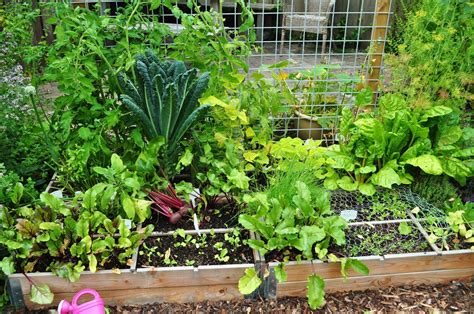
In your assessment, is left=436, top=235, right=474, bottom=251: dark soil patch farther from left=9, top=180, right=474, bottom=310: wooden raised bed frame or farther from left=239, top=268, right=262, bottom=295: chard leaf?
left=239, top=268, right=262, bottom=295: chard leaf

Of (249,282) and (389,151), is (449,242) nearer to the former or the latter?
(389,151)

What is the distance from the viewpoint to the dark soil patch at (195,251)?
2.26 metres

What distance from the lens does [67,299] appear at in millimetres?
2188

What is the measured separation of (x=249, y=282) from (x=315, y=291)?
311 millimetres

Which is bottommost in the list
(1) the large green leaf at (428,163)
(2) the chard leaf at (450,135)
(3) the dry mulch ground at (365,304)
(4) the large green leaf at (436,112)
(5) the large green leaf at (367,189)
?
(3) the dry mulch ground at (365,304)

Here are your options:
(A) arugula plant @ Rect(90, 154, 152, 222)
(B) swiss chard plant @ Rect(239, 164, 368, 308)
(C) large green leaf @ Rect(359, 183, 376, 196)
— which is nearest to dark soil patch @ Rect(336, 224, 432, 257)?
(B) swiss chard plant @ Rect(239, 164, 368, 308)

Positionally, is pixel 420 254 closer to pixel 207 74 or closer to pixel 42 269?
pixel 207 74

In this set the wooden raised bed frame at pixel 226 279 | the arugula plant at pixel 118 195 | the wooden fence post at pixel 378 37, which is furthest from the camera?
the wooden fence post at pixel 378 37

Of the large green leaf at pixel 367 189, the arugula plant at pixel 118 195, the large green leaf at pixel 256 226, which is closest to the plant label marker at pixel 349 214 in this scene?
the large green leaf at pixel 367 189

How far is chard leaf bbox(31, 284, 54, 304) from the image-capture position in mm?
2055

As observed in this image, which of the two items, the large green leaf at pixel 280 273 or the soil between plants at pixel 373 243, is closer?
the large green leaf at pixel 280 273

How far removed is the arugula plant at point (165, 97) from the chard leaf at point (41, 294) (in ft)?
2.81

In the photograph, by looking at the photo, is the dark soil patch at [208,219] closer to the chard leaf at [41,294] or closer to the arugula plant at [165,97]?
the arugula plant at [165,97]

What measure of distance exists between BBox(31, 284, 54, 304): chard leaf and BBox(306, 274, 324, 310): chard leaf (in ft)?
3.89
